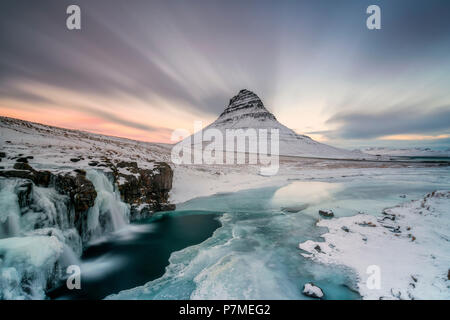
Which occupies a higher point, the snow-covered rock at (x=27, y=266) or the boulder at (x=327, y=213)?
the snow-covered rock at (x=27, y=266)

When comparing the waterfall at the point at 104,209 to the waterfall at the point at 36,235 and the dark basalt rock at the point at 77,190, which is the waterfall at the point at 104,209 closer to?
the waterfall at the point at 36,235

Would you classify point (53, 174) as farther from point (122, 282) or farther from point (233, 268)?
point (233, 268)

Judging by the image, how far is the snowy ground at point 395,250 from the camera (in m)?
5.98

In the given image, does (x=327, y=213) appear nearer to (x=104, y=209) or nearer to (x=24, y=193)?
(x=104, y=209)

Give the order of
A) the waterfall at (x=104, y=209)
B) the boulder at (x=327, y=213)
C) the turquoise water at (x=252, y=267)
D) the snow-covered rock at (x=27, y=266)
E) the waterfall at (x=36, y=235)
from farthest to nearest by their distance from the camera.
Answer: the boulder at (x=327, y=213) → the waterfall at (x=104, y=209) → the turquoise water at (x=252, y=267) → the waterfall at (x=36, y=235) → the snow-covered rock at (x=27, y=266)

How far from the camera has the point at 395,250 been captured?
823 centimetres

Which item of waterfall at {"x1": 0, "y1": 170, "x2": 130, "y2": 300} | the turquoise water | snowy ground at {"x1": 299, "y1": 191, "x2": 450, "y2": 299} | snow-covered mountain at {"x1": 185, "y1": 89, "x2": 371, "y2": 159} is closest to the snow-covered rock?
waterfall at {"x1": 0, "y1": 170, "x2": 130, "y2": 300}

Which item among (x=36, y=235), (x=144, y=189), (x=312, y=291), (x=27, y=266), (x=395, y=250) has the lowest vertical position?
(x=312, y=291)

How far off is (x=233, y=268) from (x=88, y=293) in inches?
229

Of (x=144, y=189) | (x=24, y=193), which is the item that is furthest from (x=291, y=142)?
(x=24, y=193)

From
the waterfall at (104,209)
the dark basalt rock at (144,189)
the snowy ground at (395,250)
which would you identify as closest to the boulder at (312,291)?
the snowy ground at (395,250)

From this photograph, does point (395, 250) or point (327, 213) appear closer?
point (395, 250)
